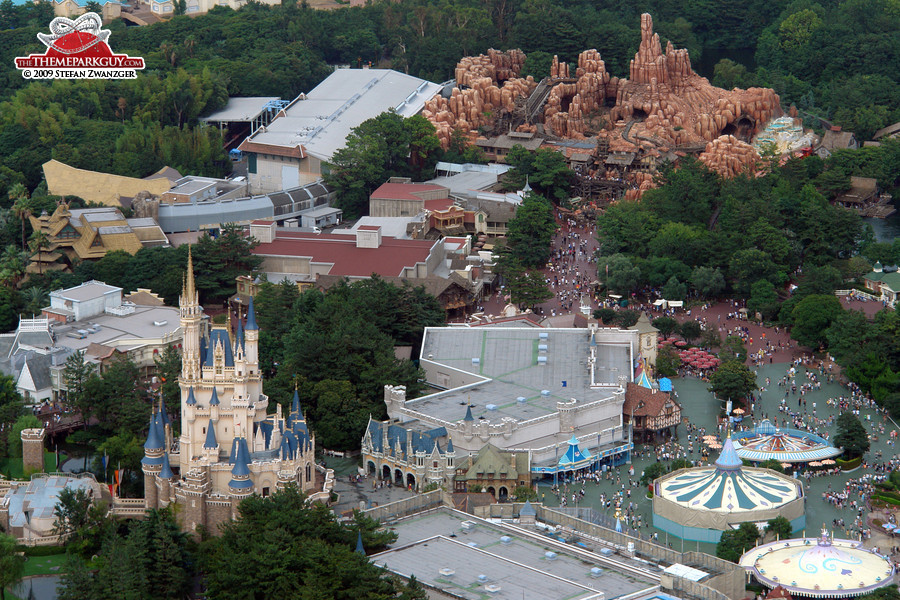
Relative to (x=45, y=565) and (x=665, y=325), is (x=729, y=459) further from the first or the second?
(x=45, y=565)

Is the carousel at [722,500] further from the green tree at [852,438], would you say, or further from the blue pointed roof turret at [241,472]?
the blue pointed roof turret at [241,472]

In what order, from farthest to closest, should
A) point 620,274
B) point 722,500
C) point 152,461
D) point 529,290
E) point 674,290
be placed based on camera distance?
point 620,274
point 674,290
point 529,290
point 722,500
point 152,461

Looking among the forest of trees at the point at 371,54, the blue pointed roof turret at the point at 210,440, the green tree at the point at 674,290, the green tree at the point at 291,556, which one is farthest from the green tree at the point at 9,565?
the forest of trees at the point at 371,54

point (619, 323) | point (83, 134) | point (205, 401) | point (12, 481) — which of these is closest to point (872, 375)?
point (619, 323)

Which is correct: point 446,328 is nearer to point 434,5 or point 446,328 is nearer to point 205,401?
point 205,401

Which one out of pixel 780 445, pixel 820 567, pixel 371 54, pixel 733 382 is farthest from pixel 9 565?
pixel 371 54

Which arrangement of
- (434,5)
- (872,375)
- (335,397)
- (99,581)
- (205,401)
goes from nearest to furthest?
(99,581) → (205,401) → (335,397) → (872,375) → (434,5)
